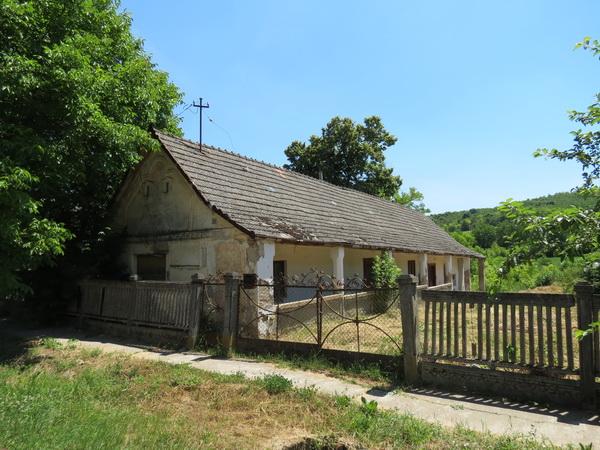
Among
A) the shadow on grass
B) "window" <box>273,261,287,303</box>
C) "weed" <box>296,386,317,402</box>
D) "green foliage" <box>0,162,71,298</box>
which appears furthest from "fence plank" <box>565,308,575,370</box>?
"green foliage" <box>0,162,71,298</box>

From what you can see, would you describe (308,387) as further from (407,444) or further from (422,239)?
(422,239)

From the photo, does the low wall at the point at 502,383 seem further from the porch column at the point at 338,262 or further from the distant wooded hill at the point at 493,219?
the porch column at the point at 338,262

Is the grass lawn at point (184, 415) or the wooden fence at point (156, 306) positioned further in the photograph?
the wooden fence at point (156, 306)

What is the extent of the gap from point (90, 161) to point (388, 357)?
8342 millimetres

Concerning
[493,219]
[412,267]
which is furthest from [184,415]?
[493,219]

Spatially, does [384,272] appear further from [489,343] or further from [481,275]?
[481,275]

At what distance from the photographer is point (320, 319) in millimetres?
7992

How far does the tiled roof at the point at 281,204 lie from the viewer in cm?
1167

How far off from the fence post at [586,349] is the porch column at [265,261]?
6.60m

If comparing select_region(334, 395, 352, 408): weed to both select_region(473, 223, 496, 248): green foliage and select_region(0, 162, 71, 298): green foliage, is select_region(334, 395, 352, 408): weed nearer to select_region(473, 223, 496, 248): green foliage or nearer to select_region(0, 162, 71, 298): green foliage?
select_region(0, 162, 71, 298): green foliage

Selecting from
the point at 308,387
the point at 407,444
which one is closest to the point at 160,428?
the point at 308,387

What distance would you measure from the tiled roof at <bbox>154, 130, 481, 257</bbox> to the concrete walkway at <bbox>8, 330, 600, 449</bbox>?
14.2 ft

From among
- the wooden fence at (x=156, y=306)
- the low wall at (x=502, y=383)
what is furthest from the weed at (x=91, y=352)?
the low wall at (x=502, y=383)

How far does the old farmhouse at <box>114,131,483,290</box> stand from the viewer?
1093 centimetres
